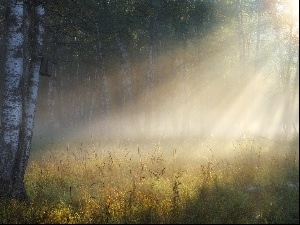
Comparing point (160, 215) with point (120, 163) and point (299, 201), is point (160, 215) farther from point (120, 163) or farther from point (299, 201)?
point (120, 163)

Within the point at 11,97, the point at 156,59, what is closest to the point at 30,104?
the point at 11,97

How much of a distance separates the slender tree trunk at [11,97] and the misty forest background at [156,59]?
235 centimetres

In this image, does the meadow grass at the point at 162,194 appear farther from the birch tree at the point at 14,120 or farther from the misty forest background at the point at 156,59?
the misty forest background at the point at 156,59

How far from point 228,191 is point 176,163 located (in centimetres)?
313

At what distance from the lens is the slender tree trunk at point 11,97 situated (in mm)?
7789

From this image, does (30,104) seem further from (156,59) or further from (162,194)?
(156,59)

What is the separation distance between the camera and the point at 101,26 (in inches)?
720

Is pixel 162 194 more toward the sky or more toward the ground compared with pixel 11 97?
more toward the ground

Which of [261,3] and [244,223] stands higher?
[261,3]

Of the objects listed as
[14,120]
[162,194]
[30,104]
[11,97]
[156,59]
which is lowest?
[162,194]

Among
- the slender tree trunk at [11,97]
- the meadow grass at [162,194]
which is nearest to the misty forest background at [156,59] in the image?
the slender tree trunk at [11,97]

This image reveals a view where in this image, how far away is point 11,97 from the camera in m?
7.87

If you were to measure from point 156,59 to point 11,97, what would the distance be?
16.7 meters

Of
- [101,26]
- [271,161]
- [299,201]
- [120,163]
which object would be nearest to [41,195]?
[120,163]
